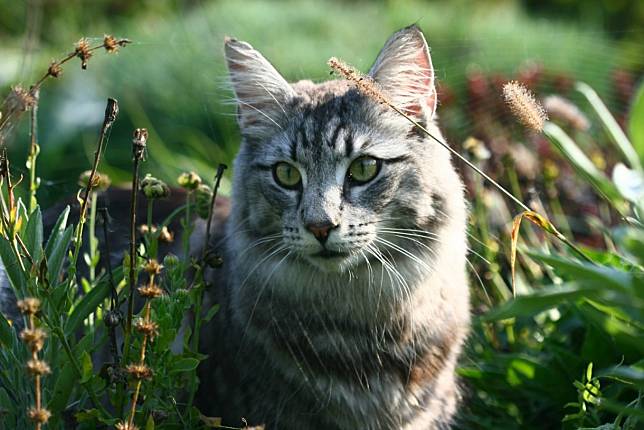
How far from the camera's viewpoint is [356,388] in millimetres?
2197

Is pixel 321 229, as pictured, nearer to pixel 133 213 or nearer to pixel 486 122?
pixel 133 213

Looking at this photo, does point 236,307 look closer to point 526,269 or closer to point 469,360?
point 469,360

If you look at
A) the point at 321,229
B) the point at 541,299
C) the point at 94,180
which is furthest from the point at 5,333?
the point at 541,299

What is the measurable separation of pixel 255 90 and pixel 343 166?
355 millimetres

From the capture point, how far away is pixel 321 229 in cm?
200

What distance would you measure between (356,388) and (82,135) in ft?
9.59

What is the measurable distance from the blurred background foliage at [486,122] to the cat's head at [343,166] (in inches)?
9.0

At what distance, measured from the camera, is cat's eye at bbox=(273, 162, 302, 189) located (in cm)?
217

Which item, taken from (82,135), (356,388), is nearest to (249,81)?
(356,388)

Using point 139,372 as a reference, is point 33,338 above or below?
above

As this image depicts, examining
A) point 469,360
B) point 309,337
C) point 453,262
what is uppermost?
point 453,262

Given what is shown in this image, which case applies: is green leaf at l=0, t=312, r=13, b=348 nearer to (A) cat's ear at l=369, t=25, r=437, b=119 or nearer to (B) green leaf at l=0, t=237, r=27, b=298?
(B) green leaf at l=0, t=237, r=27, b=298

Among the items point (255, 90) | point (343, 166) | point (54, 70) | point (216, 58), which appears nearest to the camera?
point (54, 70)

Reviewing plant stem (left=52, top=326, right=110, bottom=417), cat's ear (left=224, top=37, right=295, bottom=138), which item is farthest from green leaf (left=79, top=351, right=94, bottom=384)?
cat's ear (left=224, top=37, right=295, bottom=138)
